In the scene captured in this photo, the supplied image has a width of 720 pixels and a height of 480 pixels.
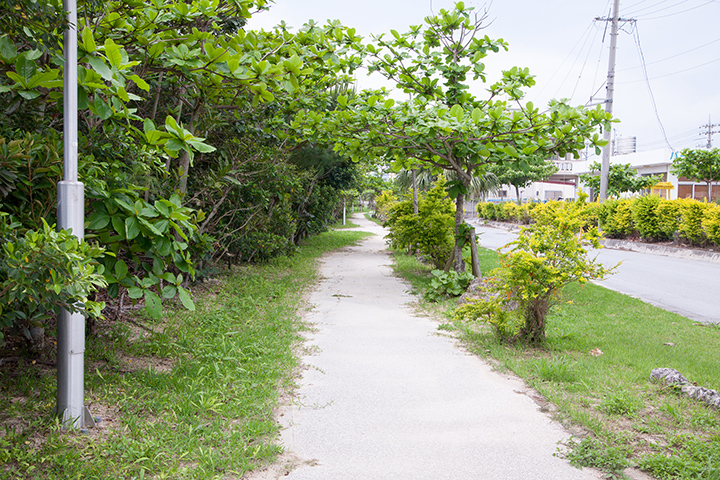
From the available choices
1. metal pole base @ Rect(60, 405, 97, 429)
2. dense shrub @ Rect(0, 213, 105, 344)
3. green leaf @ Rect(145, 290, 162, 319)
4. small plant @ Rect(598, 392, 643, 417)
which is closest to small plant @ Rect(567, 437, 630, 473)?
small plant @ Rect(598, 392, 643, 417)

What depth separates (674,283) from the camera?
37.0ft

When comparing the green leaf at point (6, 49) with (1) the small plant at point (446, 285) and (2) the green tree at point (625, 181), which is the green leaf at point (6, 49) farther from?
(2) the green tree at point (625, 181)

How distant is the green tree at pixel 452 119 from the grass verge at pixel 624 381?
101 inches

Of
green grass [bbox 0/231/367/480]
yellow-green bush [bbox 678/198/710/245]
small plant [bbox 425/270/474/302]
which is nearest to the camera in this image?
green grass [bbox 0/231/367/480]

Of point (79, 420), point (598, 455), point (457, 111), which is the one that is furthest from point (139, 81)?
point (457, 111)

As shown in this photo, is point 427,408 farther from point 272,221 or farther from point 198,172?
point 272,221

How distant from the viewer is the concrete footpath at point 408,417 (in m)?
3.06

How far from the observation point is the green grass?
293cm

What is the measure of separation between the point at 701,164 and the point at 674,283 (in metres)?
19.0

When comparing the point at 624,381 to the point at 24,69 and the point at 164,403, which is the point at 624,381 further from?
the point at 24,69

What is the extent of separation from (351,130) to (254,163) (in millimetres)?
1745

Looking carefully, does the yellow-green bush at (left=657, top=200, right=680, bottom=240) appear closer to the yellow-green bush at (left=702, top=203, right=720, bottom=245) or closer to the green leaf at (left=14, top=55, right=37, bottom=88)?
the yellow-green bush at (left=702, top=203, right=720, bottom=245)

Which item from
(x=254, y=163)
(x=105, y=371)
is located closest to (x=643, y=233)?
(x=254, y=163)

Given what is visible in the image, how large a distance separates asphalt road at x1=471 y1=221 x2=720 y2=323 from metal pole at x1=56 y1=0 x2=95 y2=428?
26.8 ft
